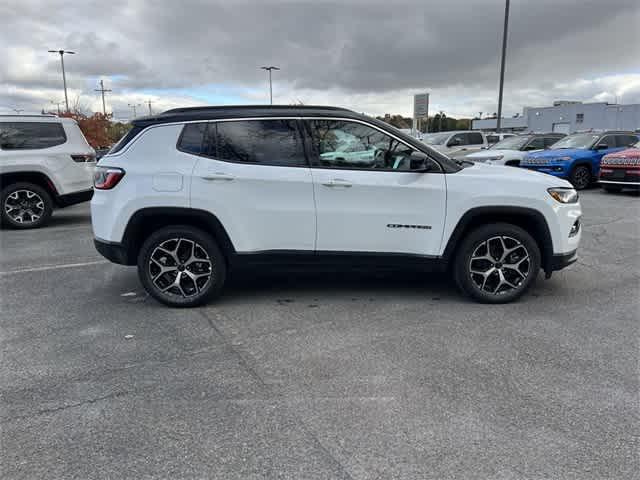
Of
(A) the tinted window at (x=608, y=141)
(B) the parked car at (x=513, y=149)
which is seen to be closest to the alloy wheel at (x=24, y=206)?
(B) the parked car at (x=513, y=149)

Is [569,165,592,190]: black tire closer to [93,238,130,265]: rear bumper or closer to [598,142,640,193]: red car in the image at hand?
[598,142,640,193]: red car

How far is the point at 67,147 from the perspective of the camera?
9188 millimetres

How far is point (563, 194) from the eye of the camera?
183 inches

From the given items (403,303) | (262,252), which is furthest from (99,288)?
(403,303)

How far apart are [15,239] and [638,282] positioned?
910cm

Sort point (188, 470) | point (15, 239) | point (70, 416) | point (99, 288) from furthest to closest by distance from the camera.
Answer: point (15, 239) → point (99, 288) → point (70, 416) → point (188, 470)

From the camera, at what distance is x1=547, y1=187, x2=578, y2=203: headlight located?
15.1ft

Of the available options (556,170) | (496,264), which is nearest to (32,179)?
(496,264)

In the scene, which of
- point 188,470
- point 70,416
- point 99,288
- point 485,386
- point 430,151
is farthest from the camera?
point 99,288

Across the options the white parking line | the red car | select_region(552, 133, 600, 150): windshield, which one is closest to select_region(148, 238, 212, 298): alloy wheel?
the white parking line

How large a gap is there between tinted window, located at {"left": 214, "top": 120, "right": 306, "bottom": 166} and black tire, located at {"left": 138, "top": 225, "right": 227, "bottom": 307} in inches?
31.9

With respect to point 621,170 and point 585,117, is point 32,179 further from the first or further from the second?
point 585,117

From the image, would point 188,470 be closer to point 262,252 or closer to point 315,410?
point 315,410

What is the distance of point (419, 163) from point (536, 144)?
1341 centimetres
